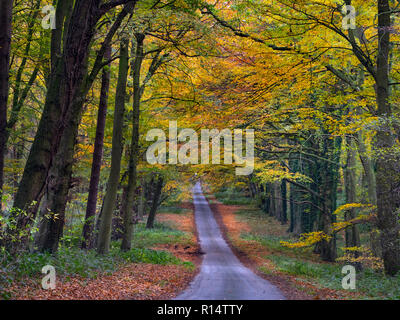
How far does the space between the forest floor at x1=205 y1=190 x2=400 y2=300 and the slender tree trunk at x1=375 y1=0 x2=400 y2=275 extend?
93cm

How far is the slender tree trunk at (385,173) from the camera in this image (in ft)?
30.5

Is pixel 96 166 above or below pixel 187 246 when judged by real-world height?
above

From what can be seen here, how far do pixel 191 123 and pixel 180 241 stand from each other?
1060 cm

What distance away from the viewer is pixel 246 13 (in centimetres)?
945

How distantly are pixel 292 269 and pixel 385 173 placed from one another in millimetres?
7083

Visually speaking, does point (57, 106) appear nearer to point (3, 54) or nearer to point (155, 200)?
point (3, 54)

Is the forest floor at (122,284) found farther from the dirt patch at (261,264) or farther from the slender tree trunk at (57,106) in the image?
the dirt patch at (261,264)

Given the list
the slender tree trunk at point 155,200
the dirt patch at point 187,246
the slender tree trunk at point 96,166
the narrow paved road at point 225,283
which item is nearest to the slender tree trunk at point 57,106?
the narrow paved road at point 225,283

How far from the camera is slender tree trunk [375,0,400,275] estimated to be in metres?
9.28

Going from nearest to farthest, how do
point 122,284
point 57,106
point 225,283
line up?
point 57,106 < point 122,284 < point 225,283

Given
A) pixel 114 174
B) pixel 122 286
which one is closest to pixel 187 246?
pixel 114 174

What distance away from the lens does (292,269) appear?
15.2 meters
